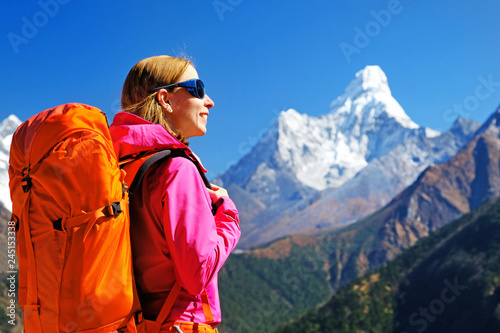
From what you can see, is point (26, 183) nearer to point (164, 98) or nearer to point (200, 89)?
point (164, 98)

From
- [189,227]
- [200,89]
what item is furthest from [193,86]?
[189,227]

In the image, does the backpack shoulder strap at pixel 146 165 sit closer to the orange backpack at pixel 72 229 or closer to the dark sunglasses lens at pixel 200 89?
the orange backpack at pixel 72 229

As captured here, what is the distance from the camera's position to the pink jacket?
8.32 feet

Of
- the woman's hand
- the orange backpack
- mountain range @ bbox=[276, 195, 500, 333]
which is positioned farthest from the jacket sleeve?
mountain range @ bbox=[276, 195, 500, 333]

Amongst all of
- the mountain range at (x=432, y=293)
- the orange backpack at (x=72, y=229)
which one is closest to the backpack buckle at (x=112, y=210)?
the orange backpack at (x=72, y=229)

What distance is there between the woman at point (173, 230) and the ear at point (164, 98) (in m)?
0.07

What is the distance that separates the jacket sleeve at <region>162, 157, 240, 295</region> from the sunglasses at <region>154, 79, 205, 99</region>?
1.91ft

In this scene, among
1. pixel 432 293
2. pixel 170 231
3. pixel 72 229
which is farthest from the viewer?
pixel 432 293

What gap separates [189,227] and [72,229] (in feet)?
1.76

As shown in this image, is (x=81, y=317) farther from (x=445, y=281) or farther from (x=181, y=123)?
(x=445, y=281)

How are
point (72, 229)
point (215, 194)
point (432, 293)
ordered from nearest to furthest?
point (72, 229)
point (215, 194)
point (432, 293)

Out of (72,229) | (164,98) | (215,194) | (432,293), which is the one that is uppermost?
(164,98)

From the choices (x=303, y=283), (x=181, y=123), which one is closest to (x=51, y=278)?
(x=181, y=123)

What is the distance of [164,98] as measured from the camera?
3049mm
